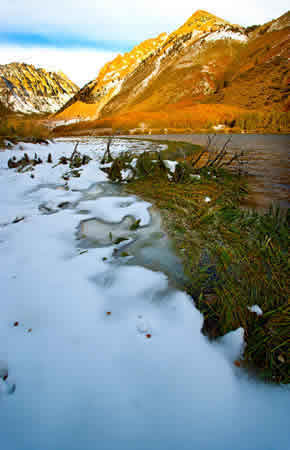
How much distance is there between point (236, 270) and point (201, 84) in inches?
4283

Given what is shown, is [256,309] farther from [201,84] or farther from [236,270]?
[201,84]

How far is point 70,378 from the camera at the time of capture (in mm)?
825

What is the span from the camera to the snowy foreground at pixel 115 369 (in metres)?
0.71

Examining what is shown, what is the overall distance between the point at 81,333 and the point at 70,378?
193mm

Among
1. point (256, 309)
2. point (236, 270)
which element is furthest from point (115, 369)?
point (236, 270)

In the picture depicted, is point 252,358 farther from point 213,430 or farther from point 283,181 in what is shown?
point 283,181

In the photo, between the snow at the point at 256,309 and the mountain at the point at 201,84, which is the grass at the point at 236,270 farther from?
the mountain at the point at 201,84

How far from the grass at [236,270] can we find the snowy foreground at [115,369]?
0.08 m

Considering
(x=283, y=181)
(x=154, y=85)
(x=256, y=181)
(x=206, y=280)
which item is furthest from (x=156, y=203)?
(x=154, y=85)

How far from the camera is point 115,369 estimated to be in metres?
0.87

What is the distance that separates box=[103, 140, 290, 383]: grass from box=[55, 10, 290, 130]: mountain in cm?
6614

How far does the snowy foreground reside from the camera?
2.32ft

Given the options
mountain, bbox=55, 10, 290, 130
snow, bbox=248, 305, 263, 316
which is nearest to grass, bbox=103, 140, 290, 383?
snow, bbox=248, 305, 263, 316

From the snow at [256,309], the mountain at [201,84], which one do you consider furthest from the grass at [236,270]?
the mountain at [201,84]
